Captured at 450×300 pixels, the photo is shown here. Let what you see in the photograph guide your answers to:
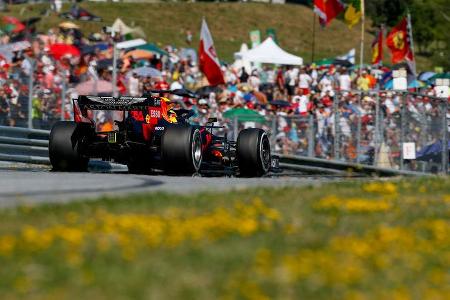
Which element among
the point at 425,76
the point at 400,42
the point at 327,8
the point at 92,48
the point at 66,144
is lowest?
the point at 66,144

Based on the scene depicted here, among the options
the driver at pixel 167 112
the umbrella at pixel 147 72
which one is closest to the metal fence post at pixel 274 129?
the driver at pixel 167 112

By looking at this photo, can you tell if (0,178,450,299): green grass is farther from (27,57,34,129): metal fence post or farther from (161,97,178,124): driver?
(27,57,34,129): metal fence post

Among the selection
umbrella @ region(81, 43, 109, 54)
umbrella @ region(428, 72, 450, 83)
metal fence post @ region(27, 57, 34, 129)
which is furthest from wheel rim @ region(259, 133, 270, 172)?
umbrella @ region(428, 72, 450, 83)

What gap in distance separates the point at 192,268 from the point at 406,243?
1.93 metres

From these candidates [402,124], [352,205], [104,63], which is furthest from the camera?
[104,63]

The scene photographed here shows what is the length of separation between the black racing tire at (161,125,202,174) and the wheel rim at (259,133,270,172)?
159cm

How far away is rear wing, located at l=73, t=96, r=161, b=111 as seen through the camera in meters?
15.3

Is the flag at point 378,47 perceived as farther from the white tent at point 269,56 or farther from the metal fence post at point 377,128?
the metal fence post at point 377,128

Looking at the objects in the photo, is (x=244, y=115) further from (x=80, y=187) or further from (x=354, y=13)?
(x=354, y=13)

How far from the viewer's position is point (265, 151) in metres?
16.6

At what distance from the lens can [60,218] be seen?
26.0 feet

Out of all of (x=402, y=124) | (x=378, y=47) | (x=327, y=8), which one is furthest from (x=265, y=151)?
(x=378, y=47)

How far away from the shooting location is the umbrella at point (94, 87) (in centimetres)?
2094

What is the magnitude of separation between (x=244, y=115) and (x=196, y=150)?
5.79 metres
